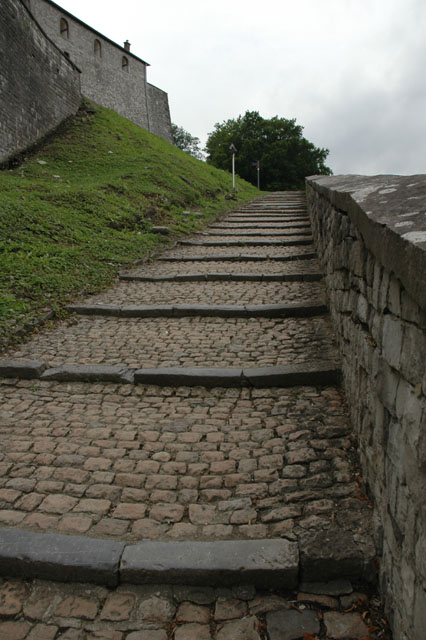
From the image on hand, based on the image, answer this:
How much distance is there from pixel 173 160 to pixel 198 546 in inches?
603

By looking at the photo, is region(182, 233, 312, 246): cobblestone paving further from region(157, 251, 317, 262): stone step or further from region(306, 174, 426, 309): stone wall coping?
region(306, 174, 426, 309): stone wall coping

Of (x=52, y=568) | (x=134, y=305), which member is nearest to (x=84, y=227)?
(x=134, y=305)

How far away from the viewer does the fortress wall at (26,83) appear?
44.1 ft

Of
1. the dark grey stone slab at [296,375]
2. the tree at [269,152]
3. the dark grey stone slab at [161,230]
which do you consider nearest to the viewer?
the dark grey stone slab at [296,375]

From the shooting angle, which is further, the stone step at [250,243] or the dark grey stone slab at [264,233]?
the dark grey stone slab at [264,233]

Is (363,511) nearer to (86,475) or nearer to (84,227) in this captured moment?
(86,475)

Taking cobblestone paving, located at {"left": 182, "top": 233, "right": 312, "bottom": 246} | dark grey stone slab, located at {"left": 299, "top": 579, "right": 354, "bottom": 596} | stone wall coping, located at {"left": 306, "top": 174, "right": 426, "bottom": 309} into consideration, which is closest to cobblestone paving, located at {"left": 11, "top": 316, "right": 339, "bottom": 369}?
stone wall coping, located at {"left": 306, "top": 174, "right": 426, "bottom": 309}

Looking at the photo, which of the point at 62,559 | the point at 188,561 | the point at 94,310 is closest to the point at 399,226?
the point at 188,561

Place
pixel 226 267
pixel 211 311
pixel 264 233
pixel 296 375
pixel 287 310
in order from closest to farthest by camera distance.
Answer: pixel 296 375
pixel 287 310
pixel 211 311
pixel 226 267
pixel 264 233

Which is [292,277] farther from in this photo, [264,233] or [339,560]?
[339,560]

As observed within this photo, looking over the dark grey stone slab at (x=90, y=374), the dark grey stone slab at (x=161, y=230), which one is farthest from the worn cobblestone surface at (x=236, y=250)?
the dark grey stone slab at (x=90, y=374)

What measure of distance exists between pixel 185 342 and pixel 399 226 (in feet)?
10.3

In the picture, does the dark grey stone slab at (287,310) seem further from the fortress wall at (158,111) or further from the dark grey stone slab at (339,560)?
the fortress wall at (158,111)

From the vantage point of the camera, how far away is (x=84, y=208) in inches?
363
